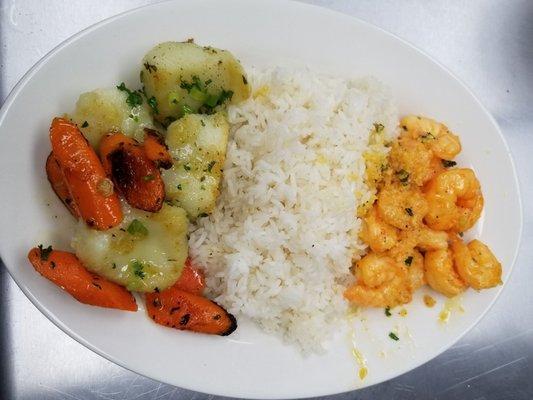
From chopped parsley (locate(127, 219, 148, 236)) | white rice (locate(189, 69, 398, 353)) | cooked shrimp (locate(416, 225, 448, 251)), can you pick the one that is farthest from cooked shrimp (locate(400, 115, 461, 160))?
chopped parsley (locate(127, 219, 148, 236))

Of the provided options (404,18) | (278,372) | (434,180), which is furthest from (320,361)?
(404,18)

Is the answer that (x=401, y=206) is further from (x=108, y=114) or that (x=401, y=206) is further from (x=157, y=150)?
(x=108, y=114)

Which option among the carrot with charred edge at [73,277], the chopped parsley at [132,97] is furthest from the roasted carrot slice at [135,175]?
the carrot with charred edge at [73,277]

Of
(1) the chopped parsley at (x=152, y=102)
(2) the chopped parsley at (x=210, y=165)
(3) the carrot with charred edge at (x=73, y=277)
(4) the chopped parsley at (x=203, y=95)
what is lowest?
(3) the carrot with charred edge at (x=73, y=277)

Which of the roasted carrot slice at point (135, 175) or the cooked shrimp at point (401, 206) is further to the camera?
the cooked shrimp at point (401, 206)

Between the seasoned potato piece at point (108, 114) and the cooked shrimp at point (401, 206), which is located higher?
the seasoned potato piece at point (108, 114)

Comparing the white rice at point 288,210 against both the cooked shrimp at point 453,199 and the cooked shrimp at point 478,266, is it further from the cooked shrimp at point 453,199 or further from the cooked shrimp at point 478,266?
the cooked shrimp at point 478,266

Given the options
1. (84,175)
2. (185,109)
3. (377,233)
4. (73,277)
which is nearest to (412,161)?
(377,233)
